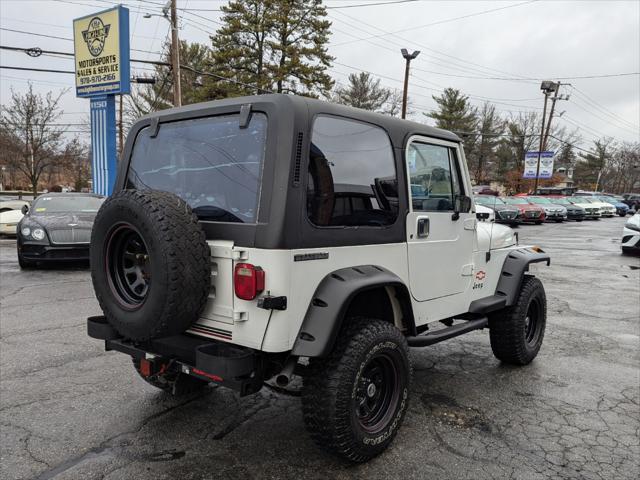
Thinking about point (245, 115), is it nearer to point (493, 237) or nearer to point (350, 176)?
point (350, 176)

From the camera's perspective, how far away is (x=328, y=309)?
101 inches

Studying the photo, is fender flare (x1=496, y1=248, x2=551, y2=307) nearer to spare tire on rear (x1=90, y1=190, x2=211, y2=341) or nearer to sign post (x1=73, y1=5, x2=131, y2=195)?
spare tire on rear (x1=90, y1=190, x2=211, y2=341)

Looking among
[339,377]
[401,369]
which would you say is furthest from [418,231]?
[339,377]

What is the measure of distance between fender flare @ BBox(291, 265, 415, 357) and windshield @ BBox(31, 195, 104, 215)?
853 centimetres

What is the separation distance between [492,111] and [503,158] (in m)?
6.05

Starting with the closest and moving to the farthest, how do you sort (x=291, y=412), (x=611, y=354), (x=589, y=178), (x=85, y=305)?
(x=291, y=412) < (x=611, y=354) < (x=85, y=305) < (x=589, y=178)

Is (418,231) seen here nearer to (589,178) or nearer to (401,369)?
(401,369)

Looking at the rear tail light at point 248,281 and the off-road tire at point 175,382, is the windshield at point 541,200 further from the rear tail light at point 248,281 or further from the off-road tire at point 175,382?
the rear tail light at point 248,281

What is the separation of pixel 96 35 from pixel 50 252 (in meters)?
10.0

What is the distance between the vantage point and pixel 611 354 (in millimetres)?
5113

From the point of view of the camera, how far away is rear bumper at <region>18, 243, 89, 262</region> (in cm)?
888

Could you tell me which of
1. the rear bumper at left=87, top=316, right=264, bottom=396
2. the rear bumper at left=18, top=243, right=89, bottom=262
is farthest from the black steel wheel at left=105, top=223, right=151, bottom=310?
the rear bumper at left=18, top=243, right=89, bottom=262

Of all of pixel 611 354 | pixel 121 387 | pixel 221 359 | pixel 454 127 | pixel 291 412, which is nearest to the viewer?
pixel 221 359

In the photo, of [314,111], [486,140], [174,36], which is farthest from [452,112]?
[314,111]
